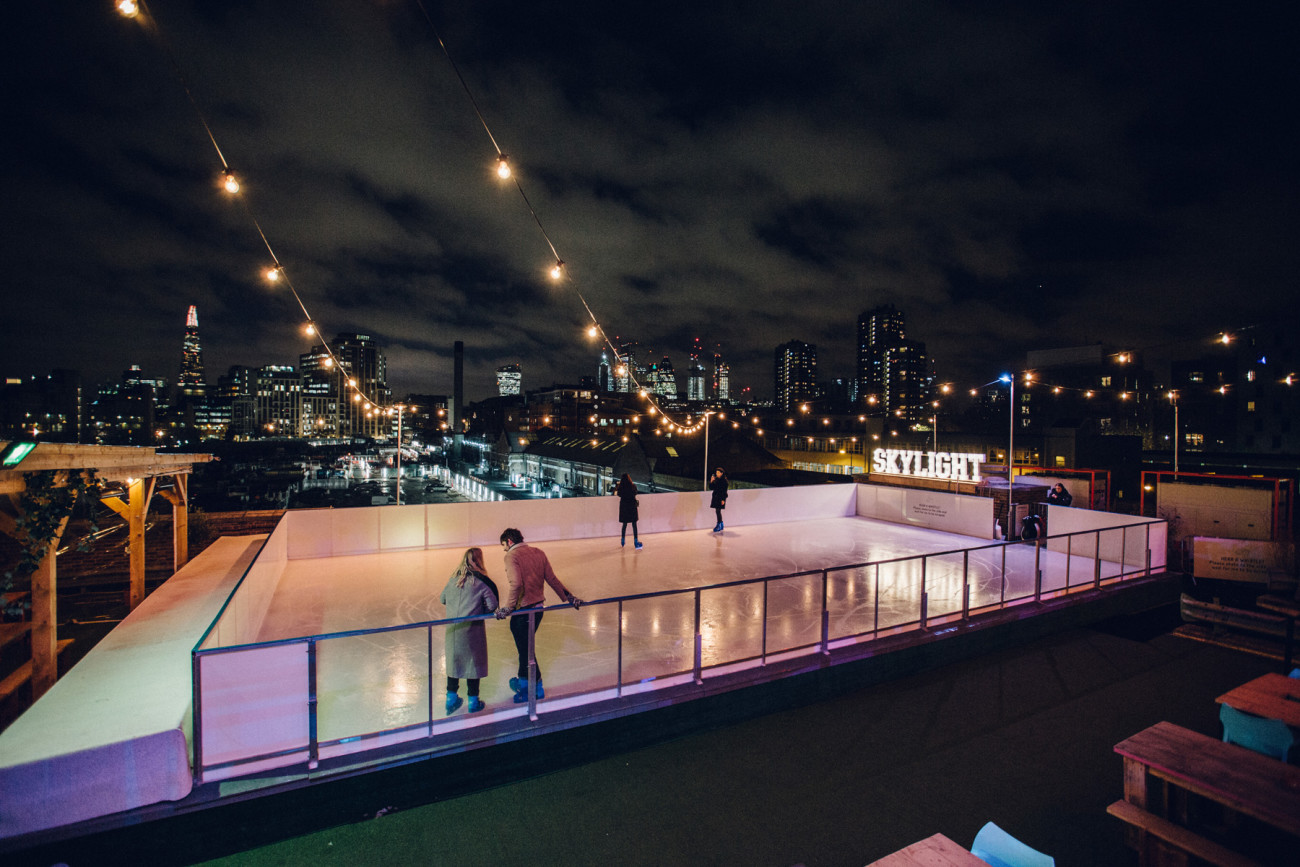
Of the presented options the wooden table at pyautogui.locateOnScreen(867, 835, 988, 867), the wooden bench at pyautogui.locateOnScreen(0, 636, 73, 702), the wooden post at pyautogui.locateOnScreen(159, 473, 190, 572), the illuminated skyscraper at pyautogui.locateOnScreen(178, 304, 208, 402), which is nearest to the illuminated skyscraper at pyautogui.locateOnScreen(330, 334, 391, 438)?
the wooden post at pyautogui.locateOnScreen(159, 473, 190, 572)

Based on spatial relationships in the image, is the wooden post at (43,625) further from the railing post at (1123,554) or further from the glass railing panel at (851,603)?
Result: the railing post at (1123,554)

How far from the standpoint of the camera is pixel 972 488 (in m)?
15.5

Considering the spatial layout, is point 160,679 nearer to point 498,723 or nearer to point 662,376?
point 498,723

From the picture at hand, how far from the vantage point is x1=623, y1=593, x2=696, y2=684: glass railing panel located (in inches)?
186

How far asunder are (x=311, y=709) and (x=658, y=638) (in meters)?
3.19

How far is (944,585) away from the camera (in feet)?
25.0

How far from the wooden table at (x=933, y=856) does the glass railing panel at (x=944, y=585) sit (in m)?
4.22

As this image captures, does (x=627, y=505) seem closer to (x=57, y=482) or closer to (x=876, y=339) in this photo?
(x=57, y=482)

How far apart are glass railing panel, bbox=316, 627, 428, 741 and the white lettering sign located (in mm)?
14459

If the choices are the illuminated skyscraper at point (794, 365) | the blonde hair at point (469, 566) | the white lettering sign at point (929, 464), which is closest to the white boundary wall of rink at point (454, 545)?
the blonde hair at point (469, 566)

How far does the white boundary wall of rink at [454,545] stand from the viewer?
313 centimetres

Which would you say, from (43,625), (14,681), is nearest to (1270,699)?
(43,625)

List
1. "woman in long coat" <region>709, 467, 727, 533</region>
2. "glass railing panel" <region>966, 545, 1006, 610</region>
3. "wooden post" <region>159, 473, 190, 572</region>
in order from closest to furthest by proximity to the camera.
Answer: "glass railing panel" <region>966, 545, 1006, 610</region>, "wooden post" <region>159, 473, 190, 572</region>, "woman in long coat" <region>709, 467, 727, 533</region>

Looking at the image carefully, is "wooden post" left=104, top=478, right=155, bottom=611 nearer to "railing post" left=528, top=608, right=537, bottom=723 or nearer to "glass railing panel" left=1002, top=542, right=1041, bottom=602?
"railing post" left=528, top=608, right=537, bottom=723
